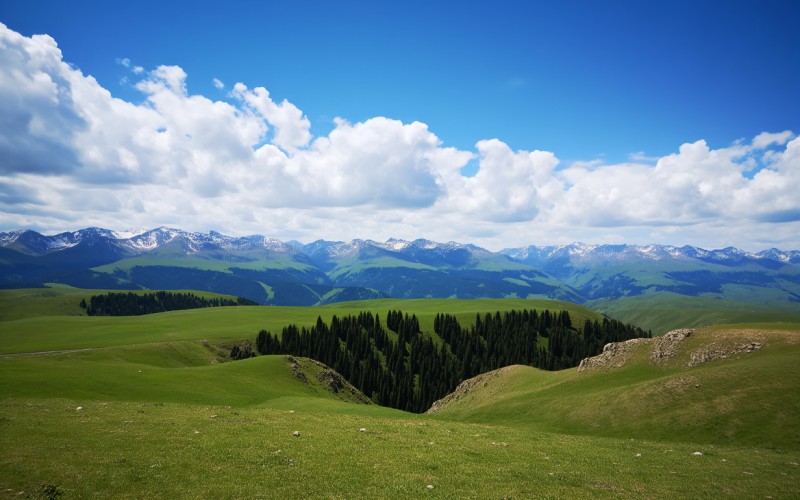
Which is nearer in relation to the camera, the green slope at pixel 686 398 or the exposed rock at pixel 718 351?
the green slope at pixel 686 398

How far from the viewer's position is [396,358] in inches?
6535

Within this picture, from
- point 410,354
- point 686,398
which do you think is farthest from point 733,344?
point 410,354

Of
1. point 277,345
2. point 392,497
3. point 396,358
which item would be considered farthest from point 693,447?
point 277,345

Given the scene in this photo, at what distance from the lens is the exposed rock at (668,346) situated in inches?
2522

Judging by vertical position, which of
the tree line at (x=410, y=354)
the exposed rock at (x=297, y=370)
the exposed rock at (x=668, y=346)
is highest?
the exposed rock at (x=668, y=346)

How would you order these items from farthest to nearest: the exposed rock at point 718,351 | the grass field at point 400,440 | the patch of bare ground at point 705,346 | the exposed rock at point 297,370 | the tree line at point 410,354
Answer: the tree line at point 410,354
the exposed rock at point 297,370
the patch of bare ground at point 705,346
the exposed rock at point 718,351
the grass field at point 400,440

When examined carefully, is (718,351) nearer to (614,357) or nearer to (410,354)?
(614,357)

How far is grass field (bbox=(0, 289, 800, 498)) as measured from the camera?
19.5 m

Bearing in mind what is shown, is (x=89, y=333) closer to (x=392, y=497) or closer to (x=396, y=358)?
(x=396, y=358)

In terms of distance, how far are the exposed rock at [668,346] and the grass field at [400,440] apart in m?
2.14

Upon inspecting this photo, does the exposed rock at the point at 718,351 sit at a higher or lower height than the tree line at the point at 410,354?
higher

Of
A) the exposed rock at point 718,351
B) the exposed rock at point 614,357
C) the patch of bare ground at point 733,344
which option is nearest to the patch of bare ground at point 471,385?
the exposed rock at point 614,357

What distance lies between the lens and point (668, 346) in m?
65.3

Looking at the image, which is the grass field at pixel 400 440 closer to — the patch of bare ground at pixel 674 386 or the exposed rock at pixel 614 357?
the patch of bare ground at pixel 674 386
